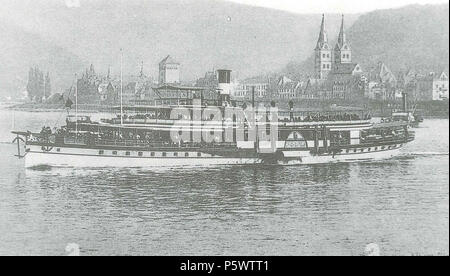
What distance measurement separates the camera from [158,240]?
25.7 ft

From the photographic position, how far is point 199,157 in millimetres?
15789

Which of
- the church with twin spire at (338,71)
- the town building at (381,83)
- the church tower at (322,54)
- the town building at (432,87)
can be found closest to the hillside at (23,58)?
the church tower at (322,54)

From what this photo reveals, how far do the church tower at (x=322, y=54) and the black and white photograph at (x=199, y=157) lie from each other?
143 mm

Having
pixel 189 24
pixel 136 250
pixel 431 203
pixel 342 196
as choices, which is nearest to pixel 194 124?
pixel 189 24

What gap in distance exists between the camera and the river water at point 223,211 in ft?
25.1

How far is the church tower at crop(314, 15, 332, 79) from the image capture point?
13383mm

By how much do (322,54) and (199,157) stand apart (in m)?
5.85

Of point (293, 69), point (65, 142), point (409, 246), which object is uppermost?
point (293, 69)

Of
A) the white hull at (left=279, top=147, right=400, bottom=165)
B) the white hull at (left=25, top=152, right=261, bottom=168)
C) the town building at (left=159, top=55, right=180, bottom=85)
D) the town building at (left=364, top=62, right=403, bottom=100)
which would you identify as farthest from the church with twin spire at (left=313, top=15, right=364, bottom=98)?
the white hull at (left=25, top=152, right=261, bottom=168)

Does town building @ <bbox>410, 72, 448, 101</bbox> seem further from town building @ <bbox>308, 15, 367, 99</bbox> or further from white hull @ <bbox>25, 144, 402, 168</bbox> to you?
white hull @ <bbox>25, 144, 402, 168</bbox>

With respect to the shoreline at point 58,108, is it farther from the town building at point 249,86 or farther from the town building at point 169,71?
the town building at point 249,86

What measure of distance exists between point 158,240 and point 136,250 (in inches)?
19.3

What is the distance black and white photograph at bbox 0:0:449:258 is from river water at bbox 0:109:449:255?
0.04 metres
